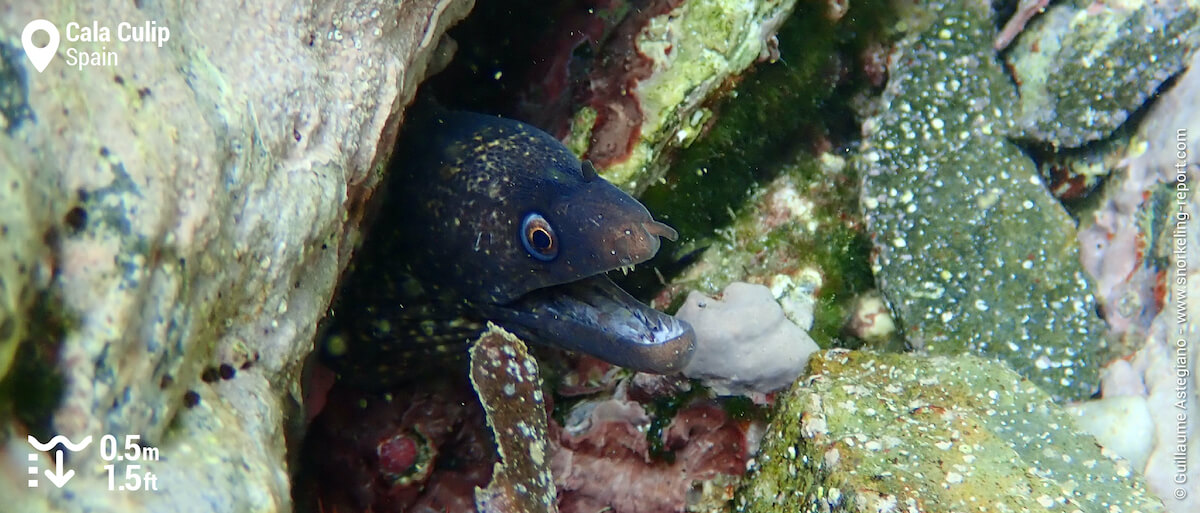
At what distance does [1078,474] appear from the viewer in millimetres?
2303

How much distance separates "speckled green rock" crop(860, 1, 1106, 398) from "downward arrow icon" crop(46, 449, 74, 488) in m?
3.27

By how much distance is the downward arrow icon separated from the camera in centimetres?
110

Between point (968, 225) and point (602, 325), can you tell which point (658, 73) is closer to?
point (602, 325)

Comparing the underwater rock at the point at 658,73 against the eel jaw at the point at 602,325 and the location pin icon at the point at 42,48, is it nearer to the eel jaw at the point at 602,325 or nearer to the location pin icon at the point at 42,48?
the eel jaw at the point at 602,325

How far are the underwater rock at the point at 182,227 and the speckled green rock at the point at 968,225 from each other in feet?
8.59

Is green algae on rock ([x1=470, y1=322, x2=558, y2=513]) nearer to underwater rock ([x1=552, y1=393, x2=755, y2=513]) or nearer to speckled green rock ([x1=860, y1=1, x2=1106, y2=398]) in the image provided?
underwater rock ([x1=552, y1=393, x2=755, y2=513])

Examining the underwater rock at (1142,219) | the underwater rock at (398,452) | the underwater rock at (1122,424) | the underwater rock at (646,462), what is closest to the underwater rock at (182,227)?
the underwater rock at (398,452)

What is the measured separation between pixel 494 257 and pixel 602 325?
1.62ft

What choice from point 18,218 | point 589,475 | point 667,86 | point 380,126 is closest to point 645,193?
point 667,86

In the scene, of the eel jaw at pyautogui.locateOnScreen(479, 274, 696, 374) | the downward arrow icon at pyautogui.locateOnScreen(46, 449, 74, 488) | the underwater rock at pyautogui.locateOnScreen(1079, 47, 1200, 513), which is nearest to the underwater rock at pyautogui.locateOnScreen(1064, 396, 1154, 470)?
the underwater rock at pyautogui.locateOnScreen(1079, 47, 1200, 513)

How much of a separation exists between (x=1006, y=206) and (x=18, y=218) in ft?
12.7

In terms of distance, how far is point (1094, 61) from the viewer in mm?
3555

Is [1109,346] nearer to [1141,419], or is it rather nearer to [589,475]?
[1141,419]

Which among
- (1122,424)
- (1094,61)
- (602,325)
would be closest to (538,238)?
(602,325)
